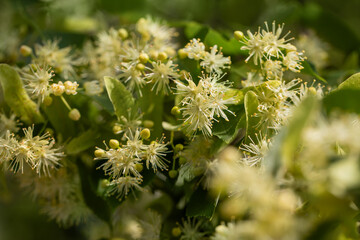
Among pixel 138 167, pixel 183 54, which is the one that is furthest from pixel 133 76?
pixel 138 167

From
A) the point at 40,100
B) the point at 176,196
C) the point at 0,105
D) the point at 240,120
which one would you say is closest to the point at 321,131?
the point at 240,120

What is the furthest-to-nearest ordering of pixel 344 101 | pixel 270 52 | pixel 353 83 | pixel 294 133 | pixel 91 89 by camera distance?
pixel 91 89, pixel 270 52, pixel 353 83, pixel 344 101, pixel 294 133

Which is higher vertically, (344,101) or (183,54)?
(344,101)

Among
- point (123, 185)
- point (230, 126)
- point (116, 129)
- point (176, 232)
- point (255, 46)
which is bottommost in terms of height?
point (176, 232)

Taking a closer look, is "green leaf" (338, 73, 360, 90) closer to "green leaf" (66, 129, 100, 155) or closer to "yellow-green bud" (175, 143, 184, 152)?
"yellow-green bud" (175, 143, 184, 152)

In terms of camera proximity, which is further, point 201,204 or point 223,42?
point 223,42

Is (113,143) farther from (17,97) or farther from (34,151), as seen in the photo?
(17,97)

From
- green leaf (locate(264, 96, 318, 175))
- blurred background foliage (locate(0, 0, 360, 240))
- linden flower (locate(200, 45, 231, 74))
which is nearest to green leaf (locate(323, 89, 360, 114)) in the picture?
green leaf (locate(264, 96, 318, 175))
